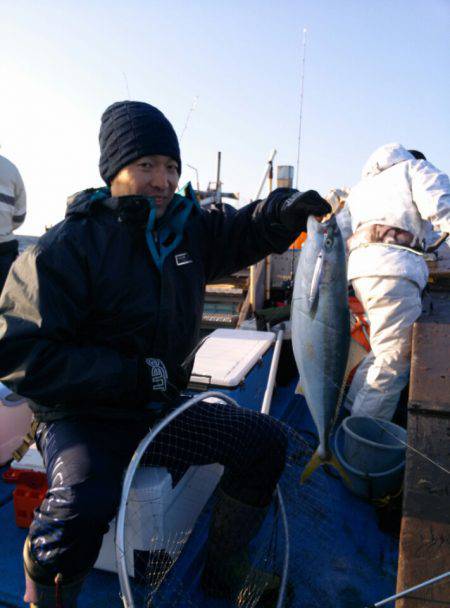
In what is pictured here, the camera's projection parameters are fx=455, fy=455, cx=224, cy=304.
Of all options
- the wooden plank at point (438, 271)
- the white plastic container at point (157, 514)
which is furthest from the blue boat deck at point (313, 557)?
the wooden plank at point (438, 271)

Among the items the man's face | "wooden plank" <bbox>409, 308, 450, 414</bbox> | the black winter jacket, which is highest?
the man's face

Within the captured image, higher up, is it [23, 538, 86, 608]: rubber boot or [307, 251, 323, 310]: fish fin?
[307, 251, 323, 310]: fish fin

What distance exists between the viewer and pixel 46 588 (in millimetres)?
1800

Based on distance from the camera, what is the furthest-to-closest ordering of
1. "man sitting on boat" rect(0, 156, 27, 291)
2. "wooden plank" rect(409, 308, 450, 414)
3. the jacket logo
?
"man sitting on boat" rect(0, 156, 27, 291)
"wooden plank" rect(409, 308, 450, 414)
the jacket logo

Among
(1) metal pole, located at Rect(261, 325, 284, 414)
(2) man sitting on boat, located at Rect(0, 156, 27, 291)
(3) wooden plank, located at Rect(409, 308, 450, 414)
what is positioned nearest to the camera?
(3) wooden plank, located at Rect(409, 308, 450, 414)

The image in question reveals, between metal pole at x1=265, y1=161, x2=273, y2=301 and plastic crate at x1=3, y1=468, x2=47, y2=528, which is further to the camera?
metal pole at x1=265, y1=161, x2=273, y2=301

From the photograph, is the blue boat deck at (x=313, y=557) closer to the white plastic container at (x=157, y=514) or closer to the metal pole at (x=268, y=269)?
the white plastic container at (x=157, y=514)

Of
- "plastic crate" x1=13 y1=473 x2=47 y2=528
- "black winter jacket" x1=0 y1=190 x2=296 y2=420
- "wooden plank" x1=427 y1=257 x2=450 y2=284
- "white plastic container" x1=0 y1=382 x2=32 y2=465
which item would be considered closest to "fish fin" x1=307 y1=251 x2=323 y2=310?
"black winter jacket" x1=0 y1=190 x2=296 y2=420

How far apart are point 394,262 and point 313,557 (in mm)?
2490

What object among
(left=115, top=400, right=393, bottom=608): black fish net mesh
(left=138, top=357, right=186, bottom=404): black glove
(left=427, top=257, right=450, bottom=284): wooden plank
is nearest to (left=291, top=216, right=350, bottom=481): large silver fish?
(left=115, top=400, right=393, bottom=608): black fish net mesh

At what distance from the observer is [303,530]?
10.2 feet

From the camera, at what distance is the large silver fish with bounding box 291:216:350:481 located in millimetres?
2227

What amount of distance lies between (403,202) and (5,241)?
472 centimetres

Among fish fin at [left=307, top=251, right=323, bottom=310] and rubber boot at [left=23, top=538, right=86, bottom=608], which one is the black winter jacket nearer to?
fish fin at [left=307, top=251, right=323, bottom=310]
